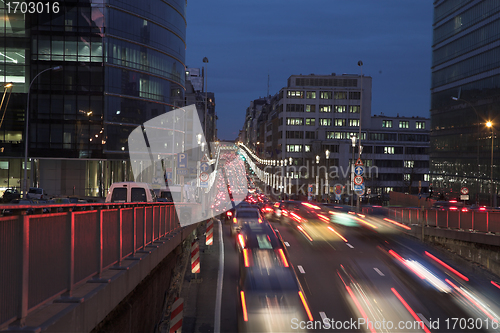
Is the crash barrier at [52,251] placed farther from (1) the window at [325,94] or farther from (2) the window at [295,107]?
(1) the window at [325,94]

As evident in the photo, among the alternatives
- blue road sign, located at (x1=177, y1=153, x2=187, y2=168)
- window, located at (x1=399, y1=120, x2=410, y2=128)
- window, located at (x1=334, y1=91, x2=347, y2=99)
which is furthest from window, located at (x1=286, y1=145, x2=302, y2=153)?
blue road sign, located at (x1=177, y1=153, x2=187, y2=168)

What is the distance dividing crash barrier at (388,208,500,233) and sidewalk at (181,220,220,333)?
15.0m

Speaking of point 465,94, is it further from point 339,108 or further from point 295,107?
point 295,107

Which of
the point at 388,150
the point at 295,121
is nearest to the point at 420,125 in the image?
the point at 388,150

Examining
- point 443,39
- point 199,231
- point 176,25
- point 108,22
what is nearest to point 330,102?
point 443,39

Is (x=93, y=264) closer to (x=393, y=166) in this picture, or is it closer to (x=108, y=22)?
(x=108, y=22)

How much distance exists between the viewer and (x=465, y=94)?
72.4 m

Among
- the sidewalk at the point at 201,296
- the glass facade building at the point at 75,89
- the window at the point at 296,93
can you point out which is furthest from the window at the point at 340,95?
the sidewalk at the point at 201,296

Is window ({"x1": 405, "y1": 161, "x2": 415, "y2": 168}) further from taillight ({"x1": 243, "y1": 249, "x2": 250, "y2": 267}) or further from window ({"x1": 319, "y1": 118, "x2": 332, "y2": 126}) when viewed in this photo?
taillight ({"x1": 243, "y1": 249, "x2": 250, "y2": 267})

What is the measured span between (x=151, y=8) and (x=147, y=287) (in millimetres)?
54347

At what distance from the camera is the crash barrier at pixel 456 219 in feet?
85.4

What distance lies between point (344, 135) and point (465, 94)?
46817mm

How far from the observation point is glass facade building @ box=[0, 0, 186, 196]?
5375 centimetres

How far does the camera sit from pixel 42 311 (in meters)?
6.03
